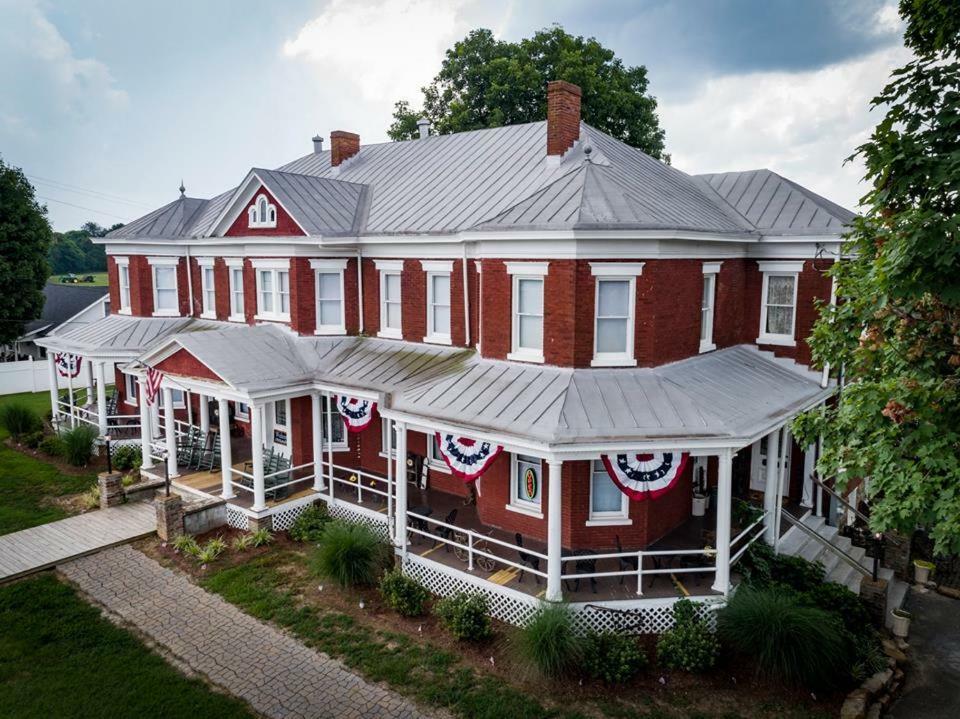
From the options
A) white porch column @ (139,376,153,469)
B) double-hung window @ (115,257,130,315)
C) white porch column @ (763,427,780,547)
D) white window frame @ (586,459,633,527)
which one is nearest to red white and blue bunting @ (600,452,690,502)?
white window frame @ (586,459,633,527)

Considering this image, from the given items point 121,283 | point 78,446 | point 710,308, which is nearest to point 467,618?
point 710,308

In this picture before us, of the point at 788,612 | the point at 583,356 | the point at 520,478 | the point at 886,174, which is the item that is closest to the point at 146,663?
the point at 520,478

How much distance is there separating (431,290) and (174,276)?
490 inches

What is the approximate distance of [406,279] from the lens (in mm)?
19703

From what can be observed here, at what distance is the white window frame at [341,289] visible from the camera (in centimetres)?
2047

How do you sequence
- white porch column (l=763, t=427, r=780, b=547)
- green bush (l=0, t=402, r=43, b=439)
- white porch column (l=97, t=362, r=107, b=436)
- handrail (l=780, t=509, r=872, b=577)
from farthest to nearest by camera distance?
green bush (l=0, t=402, r=43, b=439) → white porch column (l=97, t=362, r=107, b=436) → handrail (l=780, t=509, r=872, b=577) → white porch column (l=763, t=427, r=780, b=547)

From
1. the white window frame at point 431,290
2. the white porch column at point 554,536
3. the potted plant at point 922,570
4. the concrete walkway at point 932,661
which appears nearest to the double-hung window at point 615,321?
the white porch column at point 554,536

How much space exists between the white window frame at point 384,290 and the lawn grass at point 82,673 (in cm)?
1016

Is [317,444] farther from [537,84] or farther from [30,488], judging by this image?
[537,84]

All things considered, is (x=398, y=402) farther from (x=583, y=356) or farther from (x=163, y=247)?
(x=163, y=247)

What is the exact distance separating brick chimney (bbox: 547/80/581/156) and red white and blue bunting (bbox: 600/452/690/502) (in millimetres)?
9800

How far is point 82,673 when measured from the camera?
11.8m

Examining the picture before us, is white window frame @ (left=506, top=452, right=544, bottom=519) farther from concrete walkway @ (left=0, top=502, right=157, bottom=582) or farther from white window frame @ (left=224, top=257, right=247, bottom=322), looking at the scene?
white window frame @ (left=224, top=257, right=247, bottom=322)

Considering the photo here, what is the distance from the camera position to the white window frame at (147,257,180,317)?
25.8 m
